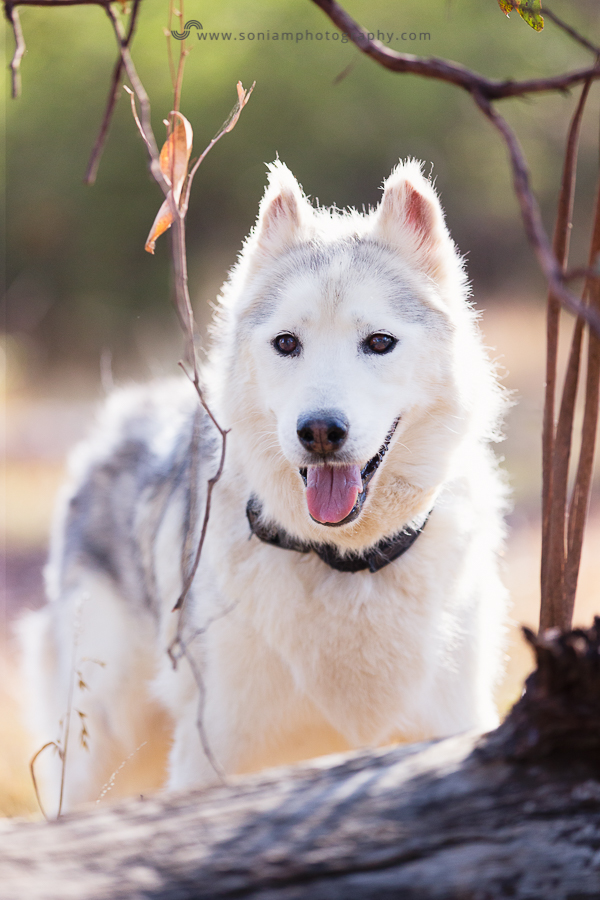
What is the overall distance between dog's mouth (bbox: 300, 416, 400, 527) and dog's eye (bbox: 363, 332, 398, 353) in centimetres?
33

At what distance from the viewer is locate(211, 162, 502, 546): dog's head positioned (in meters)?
2.19

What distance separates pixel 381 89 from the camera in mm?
11008

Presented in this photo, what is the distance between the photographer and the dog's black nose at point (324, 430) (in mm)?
2061

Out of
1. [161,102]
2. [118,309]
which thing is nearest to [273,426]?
[161,102]

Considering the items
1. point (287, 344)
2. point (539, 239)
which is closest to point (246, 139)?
point (287, 344)

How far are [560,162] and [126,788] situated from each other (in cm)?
1037

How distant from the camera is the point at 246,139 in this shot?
1116 cm

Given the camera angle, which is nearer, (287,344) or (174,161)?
(174,161)

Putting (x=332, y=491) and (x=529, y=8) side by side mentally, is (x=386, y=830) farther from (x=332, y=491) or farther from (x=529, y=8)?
(x=529, y=8)

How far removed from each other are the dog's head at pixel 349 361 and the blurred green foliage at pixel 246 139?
22.9 feet

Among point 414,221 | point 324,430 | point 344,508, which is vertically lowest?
point 344,508

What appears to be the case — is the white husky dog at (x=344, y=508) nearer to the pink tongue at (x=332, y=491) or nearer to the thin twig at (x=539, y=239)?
the pink tongue at (x=332, y=491)

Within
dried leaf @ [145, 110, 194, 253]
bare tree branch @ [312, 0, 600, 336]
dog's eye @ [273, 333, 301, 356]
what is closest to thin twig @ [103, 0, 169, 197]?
dried leaf @ [145, 110, 194, 253]

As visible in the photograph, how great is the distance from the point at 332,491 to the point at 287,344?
0.47 m
